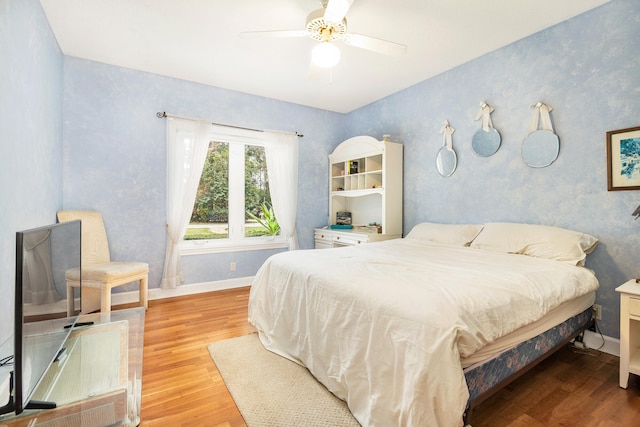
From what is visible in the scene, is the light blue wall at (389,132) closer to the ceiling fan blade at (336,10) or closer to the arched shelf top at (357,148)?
the arched shelf top at (357,148)

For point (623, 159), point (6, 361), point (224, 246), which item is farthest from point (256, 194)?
point (623, 159)

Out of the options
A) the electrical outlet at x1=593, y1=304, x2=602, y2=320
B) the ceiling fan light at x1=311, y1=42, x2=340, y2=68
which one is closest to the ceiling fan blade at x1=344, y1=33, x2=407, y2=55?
the ceiling fan light at x1=311, y1=42, x2=340, y2=68

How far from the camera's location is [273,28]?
2.50 meters

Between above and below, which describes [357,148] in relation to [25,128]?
above

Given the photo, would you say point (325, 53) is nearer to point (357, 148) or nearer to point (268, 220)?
point (357, 148)

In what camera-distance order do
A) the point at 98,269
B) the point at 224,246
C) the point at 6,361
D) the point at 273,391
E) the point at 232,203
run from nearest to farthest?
the point at 6,361
the point at 273,391
the point at 98,269
the point at 224,246
the point at 232,203

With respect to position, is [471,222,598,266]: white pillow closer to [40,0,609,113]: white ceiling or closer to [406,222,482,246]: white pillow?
[406,222,482,246]: white pillow

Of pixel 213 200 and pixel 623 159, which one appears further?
pixel 213 200

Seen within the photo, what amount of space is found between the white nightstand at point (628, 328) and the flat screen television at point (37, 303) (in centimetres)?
279

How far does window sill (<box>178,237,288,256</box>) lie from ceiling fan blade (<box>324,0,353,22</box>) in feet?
9.53

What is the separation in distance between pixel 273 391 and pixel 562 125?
9.66ft

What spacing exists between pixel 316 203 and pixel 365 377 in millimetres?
3236

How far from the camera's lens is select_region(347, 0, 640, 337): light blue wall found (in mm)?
2146

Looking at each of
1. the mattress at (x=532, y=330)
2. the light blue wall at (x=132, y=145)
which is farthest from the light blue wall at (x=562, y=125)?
the light blue wall at (x=132, y=145)
